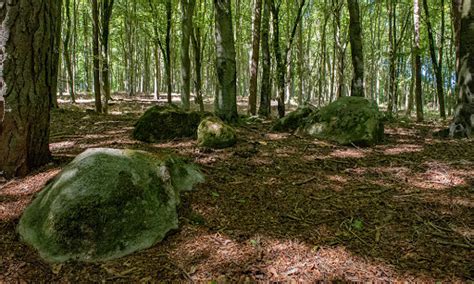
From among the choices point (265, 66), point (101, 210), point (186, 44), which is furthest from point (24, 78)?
point (186, 44)

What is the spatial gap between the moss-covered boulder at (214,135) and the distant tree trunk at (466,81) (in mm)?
4480

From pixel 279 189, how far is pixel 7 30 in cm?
338

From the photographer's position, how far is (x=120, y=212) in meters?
2.85

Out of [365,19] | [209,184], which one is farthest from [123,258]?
[365,19]

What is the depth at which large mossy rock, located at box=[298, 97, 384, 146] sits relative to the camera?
6305 mm

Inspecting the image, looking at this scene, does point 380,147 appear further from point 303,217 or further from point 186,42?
point 186,42

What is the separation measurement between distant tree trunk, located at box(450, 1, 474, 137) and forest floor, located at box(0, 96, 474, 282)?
61.9 inches

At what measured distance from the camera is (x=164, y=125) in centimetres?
621

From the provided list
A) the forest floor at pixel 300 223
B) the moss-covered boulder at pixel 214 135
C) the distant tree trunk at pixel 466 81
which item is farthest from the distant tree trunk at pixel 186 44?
the distant tree trunk at pixel 466 81

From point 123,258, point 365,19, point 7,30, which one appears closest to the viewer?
point 123,258

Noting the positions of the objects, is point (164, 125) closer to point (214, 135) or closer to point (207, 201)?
point (214, 135)

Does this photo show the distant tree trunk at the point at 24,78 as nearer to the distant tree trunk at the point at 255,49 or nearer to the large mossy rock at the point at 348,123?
the large mossy rock at the point at 348,123

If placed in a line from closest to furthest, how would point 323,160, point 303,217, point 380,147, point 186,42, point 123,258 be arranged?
point 123,258
point 303,217
point 323,160
point 380,147
point 186,42

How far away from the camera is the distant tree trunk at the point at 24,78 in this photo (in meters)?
3.72
